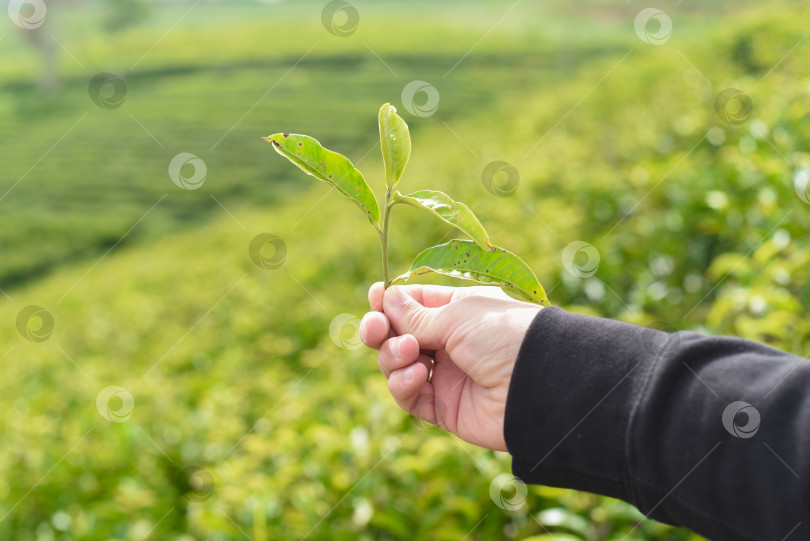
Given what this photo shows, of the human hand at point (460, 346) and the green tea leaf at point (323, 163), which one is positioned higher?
the green tea leaf at point (323, 163)

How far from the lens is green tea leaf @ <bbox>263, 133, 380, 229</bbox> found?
645 mm

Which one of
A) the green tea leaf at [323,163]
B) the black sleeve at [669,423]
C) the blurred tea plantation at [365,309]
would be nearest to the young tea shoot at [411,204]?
the green tea leaf at [323,163]

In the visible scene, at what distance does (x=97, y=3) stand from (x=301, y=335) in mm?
33289

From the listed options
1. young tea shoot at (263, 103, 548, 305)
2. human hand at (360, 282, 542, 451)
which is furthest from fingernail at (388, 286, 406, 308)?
young tea shoot at (263, 103, 548, 305)

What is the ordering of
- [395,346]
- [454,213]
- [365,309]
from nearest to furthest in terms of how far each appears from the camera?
[454,213], [395,346], [365,309]

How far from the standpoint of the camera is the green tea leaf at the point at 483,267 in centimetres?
67

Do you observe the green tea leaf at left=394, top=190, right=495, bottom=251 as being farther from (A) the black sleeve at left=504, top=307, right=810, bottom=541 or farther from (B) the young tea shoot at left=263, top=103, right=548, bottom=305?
(A) the black sleeve at left=504, top=307, right=810, bottom=541

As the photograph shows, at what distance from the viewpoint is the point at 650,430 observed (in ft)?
2.29

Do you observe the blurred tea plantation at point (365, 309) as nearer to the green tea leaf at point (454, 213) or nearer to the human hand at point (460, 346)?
the human hand at point (460, 346)

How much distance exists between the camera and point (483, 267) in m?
0.67

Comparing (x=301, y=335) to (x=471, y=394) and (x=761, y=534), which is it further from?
(x=761, y=534)

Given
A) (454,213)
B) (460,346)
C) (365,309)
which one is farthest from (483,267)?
(365,309)

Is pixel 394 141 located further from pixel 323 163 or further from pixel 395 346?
pixel 395 346

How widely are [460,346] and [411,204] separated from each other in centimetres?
26
